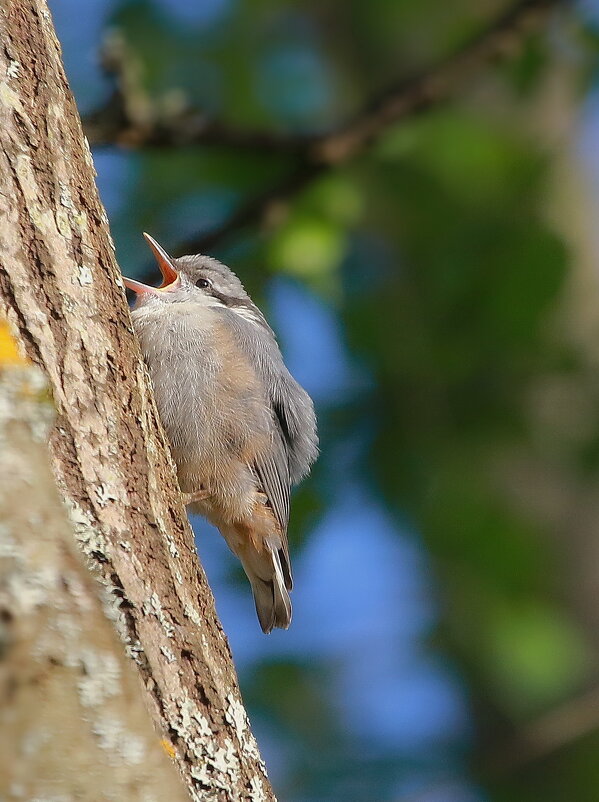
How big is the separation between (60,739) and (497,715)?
5.91 m

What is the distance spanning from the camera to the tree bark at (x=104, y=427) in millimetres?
2684

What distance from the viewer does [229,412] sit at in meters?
4.82

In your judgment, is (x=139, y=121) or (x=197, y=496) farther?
(x=197, y=496)

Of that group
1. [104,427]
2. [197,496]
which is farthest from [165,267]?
[104,427]

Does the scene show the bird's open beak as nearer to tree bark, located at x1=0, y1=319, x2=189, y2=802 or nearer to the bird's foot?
the bird's foot

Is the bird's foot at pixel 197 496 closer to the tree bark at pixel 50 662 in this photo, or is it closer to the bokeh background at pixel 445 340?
the bokeh background at pixel 445 340

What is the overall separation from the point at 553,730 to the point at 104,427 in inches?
151

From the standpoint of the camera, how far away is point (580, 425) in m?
6.45

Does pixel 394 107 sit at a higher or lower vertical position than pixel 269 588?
higher

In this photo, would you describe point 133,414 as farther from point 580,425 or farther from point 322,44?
point 322,44

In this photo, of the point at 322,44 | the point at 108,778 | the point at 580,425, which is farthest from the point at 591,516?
the point at 108,778

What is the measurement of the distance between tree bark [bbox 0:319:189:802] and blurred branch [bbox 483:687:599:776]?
4504 mm

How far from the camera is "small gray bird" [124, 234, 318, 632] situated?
185 inches

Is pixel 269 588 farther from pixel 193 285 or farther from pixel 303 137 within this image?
pixel 303 137
